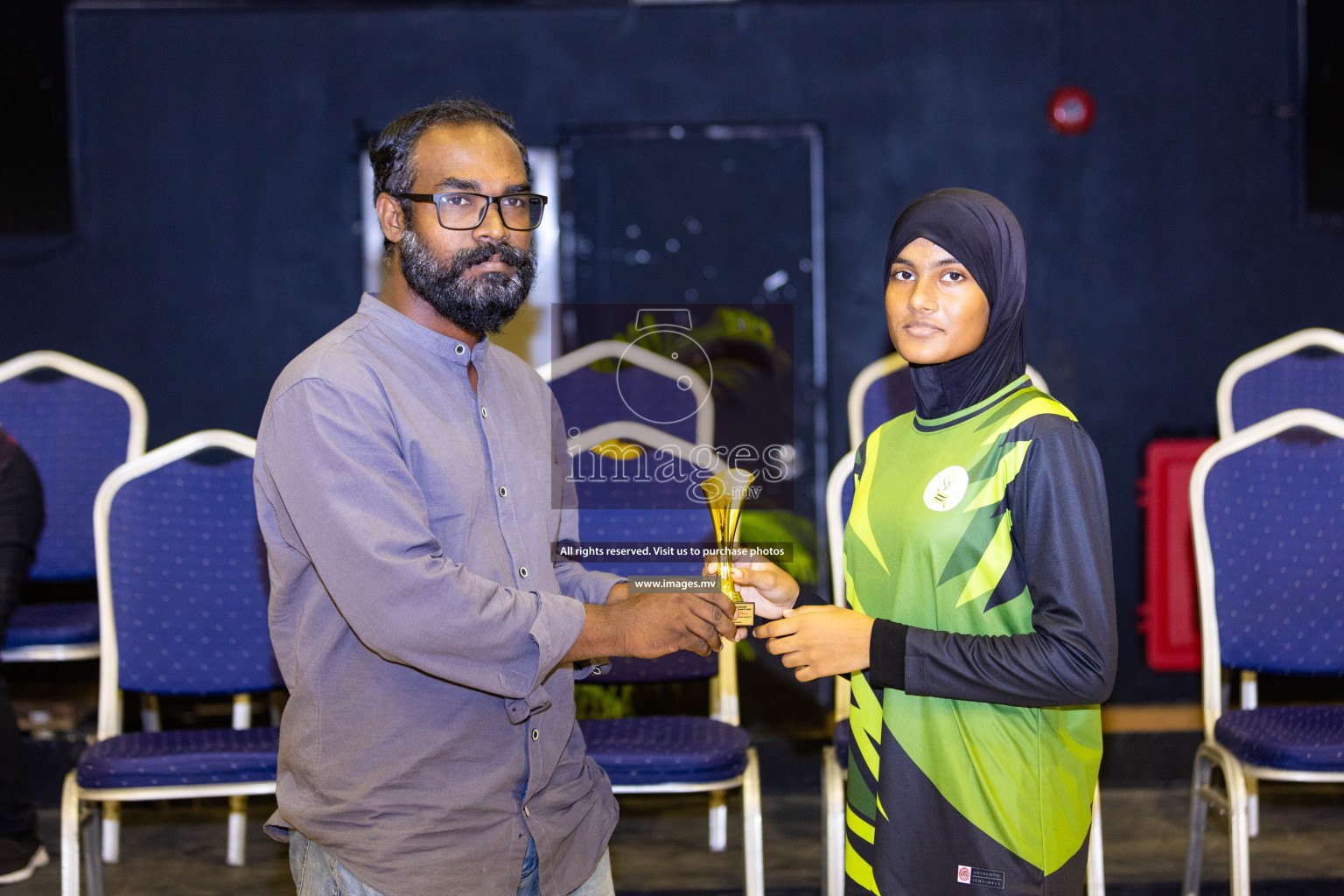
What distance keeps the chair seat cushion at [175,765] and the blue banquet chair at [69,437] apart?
1.20 meters

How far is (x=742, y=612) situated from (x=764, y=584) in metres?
0.05

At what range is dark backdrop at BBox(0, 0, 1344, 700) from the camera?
13.7ft

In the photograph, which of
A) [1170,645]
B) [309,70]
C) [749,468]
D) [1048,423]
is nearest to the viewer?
[1048,423]

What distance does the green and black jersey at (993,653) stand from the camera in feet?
4.37

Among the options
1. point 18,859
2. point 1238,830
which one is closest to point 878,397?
point 1238,830

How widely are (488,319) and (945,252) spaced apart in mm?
594

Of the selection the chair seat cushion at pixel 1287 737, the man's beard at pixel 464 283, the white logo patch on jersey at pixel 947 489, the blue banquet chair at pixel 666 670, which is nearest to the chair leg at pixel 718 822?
the blue banquet chair at pixel 666 670

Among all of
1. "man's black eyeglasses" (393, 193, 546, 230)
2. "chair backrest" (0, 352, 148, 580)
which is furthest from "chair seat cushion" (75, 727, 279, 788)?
"man's black eyeglasses" (393, 193, 546, 230)

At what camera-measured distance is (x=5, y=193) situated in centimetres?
419

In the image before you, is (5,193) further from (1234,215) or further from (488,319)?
(1234,215)

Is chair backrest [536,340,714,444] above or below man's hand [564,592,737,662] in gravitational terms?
above

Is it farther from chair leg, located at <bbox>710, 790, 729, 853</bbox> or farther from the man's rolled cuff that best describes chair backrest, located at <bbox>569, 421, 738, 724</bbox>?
chair leg, located at <bbox>710, 790, 729, 853</bbox>

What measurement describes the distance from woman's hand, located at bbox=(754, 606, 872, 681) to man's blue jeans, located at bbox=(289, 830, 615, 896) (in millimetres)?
403

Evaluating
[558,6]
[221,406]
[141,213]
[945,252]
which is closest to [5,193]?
[141,213]
